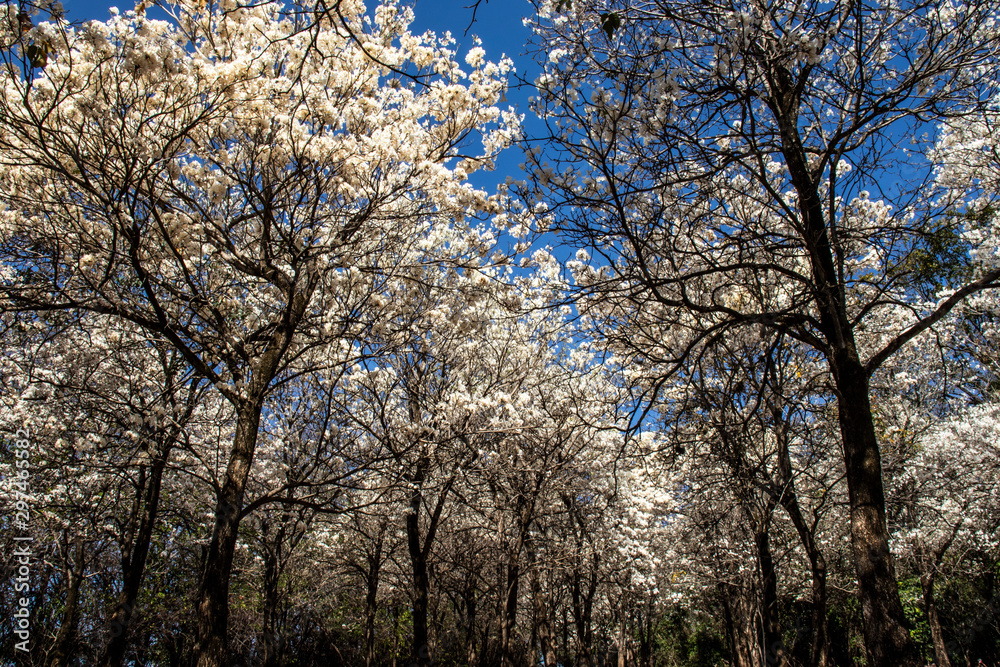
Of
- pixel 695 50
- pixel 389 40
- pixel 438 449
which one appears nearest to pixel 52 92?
pixel 389 40

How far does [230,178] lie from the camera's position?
481cm

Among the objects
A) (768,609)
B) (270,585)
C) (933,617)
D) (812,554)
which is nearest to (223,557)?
(812,554)

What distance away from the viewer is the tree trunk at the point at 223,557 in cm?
398

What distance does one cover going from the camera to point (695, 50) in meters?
4.11

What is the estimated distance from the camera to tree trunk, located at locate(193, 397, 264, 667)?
3984mm

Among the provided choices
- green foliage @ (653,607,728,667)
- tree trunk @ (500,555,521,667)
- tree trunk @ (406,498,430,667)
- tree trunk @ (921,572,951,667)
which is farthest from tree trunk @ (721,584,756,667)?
tree trunk @ (406,498,430,667)

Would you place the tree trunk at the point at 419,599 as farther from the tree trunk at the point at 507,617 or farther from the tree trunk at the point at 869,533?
the tree trunk at the point at 869,533

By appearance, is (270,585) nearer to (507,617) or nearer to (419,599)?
(419,599)

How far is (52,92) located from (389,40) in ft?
9.42

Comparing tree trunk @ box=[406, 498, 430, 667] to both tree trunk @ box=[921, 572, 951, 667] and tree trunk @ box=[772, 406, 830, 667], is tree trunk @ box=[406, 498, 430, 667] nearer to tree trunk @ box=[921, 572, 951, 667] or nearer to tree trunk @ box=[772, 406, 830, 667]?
tree trunk @ box=[772, 406, 830, 667]

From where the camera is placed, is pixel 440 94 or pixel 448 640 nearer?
pixel 440 94

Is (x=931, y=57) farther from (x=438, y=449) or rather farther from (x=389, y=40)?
(x=438, y=449)

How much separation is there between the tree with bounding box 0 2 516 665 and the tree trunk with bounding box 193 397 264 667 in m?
0.01

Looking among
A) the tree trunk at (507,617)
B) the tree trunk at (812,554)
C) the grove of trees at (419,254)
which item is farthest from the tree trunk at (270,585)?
the tree trunk at (812,554)
